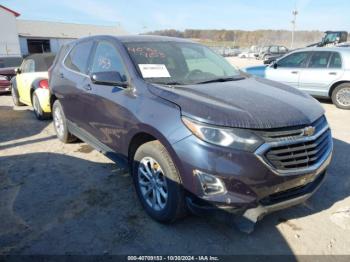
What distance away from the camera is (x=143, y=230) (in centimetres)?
314

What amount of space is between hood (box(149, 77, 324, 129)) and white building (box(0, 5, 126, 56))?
106 ft

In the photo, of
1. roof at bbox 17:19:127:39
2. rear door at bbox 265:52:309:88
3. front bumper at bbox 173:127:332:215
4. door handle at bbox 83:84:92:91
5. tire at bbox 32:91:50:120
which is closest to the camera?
front bumper at bbox 173:127:332:215

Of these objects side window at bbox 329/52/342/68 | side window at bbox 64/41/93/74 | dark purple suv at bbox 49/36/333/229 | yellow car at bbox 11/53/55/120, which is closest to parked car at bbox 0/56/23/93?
yellow car at bbox 11/53/55/120

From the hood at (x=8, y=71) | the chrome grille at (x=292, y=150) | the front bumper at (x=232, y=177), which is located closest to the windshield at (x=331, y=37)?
the hood at (x=8, y=71)

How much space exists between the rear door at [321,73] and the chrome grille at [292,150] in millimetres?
6435

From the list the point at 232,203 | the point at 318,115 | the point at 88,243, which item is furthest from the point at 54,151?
the point at 318,115

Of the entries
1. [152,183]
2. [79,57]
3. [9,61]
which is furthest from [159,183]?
[9,61]

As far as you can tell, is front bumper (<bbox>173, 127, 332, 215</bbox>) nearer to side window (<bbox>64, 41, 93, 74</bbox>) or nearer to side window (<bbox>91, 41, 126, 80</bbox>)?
side window (<bbox>91, 41, 126, 80</bbox>)

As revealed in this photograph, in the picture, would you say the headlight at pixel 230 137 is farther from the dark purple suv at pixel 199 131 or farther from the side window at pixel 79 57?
the side window at pixel 79 57

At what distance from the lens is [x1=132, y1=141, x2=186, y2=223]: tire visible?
9.37ft

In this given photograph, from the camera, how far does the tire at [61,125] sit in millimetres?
5336

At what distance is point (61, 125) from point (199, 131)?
12.0ft

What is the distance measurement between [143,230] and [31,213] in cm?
129

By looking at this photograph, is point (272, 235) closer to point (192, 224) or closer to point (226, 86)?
point (192, 224)
